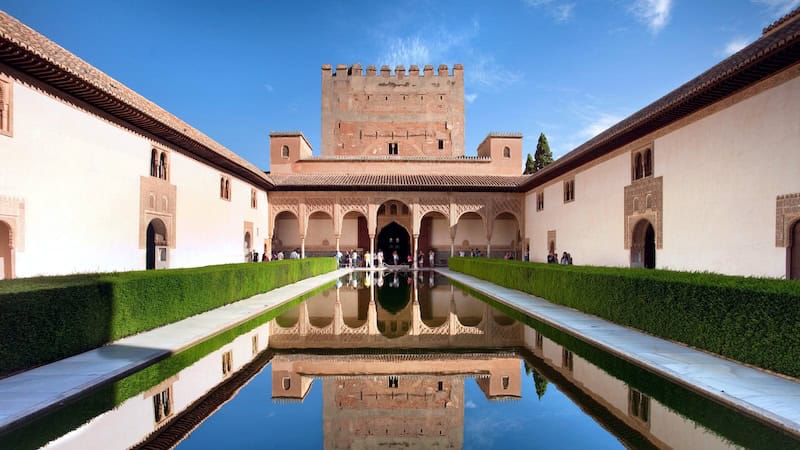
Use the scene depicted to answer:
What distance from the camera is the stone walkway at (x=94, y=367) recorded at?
12.0 ft

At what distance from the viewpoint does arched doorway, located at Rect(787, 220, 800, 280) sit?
24.2 feet

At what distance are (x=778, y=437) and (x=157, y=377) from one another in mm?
5436

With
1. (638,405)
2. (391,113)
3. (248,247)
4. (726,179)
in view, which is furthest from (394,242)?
(638,405)

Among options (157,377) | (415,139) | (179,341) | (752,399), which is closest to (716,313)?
(752,399)

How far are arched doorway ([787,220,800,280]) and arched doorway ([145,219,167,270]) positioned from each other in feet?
47.1

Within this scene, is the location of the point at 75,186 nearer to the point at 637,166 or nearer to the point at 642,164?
the point at 642,164

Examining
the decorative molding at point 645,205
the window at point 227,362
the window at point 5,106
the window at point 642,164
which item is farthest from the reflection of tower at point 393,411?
the window at point 642,164

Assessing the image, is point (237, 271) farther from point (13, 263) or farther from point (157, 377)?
point (157, 377)

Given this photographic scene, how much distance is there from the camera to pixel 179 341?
592cm

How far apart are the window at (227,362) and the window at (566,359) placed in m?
3.90

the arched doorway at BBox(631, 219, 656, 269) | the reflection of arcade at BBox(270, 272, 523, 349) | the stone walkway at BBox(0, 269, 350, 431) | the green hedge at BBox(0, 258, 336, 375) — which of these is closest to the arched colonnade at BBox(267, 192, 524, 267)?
the arched doorway at BBox(631, 219, 656, 269)

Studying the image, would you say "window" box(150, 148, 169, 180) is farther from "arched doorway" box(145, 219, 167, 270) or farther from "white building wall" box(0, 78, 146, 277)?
"arched doorway" box(145, 219, 167, 270)

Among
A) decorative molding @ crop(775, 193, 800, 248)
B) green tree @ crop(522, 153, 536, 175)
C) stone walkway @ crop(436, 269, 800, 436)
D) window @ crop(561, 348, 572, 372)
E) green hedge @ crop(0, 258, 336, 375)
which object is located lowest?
window @ crop(561, 348, 572, 372)

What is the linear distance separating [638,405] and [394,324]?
14.6 feet
